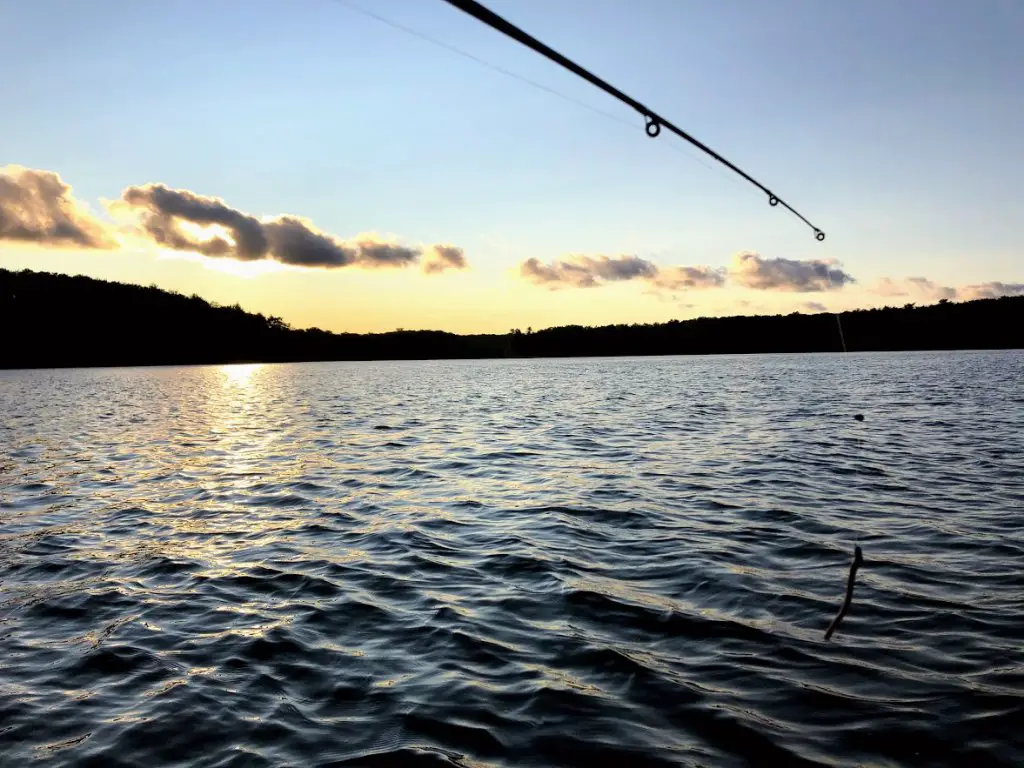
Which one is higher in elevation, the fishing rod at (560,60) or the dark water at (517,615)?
the fishing rod at (560,60)

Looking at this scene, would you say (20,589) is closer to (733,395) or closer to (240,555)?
(240,555)

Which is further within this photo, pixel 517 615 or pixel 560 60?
pixel 517 615

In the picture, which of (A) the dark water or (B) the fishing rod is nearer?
(B) the fishing rod

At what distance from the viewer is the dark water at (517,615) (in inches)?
232

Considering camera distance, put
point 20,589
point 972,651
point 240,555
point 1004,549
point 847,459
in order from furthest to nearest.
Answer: point 847,459 → point 240,555 → point 1004,549 → point 20,589 → point 972,651

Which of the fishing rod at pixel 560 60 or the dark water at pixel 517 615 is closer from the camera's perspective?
the fishing rod at pixel 560 60

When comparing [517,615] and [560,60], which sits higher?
[560,60]

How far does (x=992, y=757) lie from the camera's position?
5391mm

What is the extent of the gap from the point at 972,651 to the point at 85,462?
25.4 meters

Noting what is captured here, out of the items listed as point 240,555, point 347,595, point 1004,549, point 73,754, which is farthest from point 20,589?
point 1004,549

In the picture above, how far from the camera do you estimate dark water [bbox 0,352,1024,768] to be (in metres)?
5.89

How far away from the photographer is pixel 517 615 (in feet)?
29.0

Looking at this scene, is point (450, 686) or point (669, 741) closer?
point (669, 741)

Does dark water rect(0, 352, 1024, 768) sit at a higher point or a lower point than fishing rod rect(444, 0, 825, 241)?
lower
